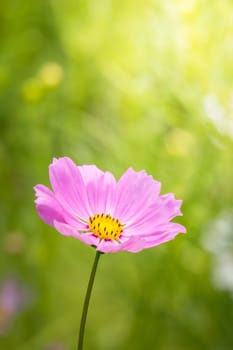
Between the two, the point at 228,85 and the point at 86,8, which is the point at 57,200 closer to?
the point at 228,85

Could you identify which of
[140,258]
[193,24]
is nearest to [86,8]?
[193,24]

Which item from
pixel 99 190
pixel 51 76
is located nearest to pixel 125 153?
pixel 51 76

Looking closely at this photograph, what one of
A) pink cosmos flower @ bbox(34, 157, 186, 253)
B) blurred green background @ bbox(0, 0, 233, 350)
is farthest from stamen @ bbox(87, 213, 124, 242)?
blurred green background @ bbox(0, 0, 233, 350)

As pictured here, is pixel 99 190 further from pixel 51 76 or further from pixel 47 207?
pixel 51 76

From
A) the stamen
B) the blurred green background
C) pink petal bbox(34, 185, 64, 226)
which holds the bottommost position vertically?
pink petal bbox(34, 185, 64, 226)

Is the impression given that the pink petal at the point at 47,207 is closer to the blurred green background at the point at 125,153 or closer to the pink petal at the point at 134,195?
the pink petal at the point at 134,195

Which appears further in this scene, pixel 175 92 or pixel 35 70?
pixel 35 70

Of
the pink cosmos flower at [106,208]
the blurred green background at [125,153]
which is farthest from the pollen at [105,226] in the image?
the blurred green background at [125,153]

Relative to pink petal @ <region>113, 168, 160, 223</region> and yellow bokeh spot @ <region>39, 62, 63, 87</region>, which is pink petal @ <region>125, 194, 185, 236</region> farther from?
yellow bokeh spot @ <region>39, 62, 63, 87</region>
